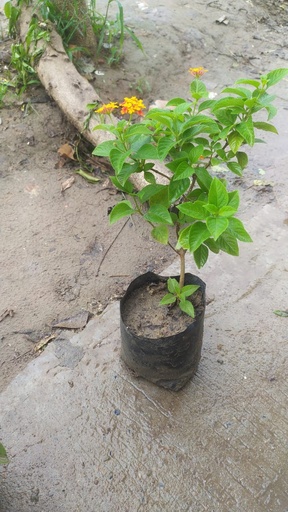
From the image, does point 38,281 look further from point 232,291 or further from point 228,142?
point 228,142

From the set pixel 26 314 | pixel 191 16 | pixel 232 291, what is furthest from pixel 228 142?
pixel 191 16

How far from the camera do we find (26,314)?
2656mm

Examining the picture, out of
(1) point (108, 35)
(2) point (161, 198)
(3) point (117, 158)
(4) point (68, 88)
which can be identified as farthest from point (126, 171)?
(1) point (108, 35)

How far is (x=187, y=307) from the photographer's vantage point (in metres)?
2.01

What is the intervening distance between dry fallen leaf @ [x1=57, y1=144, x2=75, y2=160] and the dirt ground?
0.06 metres

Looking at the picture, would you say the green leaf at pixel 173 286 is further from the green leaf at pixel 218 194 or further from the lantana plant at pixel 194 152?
the green leaf at pixel 218 194

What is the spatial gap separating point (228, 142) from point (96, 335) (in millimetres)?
1182

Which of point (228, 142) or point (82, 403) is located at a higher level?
point (228, 142)

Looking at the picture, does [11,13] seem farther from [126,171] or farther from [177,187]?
[177,187]

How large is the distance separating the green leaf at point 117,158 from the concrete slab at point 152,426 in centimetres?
103

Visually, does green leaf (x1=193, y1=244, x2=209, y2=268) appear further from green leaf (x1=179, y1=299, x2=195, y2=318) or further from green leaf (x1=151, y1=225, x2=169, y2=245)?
green leaf (x1=179, y1=299, x2=195, y2=318)

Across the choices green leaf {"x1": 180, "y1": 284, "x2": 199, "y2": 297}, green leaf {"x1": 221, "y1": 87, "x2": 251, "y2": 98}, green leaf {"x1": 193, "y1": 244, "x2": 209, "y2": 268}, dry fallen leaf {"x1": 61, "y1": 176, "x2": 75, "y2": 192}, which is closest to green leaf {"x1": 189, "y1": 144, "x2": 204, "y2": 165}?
green leaf {"x1": 221, "y1": 87, "x2": 251, "y2": 98}

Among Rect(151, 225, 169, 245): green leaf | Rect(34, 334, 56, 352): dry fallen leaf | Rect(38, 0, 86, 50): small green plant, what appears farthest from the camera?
Rect(38, 0, 86, 50): small green plant

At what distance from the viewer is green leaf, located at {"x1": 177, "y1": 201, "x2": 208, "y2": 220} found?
1.68 metres
